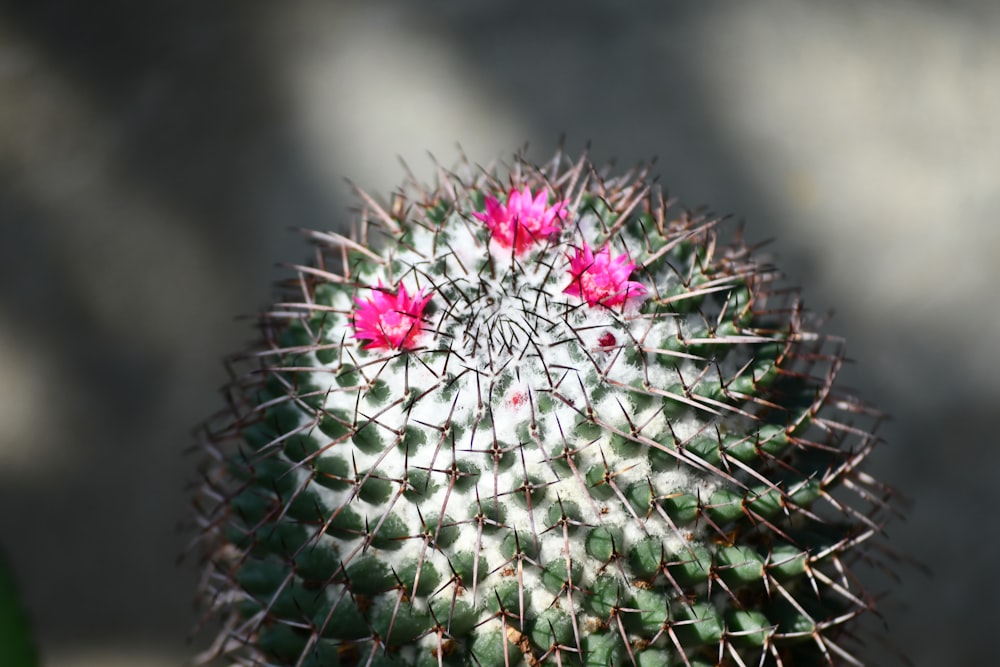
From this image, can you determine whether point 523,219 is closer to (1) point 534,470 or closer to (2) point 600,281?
(2) point 600,281

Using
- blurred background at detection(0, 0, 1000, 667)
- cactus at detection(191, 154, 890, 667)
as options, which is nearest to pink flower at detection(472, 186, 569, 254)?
cactus at detection(191, 154, 890, 667)

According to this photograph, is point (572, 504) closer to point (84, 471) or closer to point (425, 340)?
point (425, 340)

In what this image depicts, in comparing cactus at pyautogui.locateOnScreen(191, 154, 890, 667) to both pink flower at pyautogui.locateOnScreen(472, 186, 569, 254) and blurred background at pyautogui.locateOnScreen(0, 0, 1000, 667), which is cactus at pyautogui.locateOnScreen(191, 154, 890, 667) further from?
blurred background at pyautogui.locateOnScreen(0, 0, 1000, 667)

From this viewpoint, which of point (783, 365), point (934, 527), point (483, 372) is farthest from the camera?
point (934, 527)

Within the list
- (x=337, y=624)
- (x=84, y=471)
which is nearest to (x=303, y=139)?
(x=84, y=471)

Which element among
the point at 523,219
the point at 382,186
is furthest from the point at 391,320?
the point at 382,186
